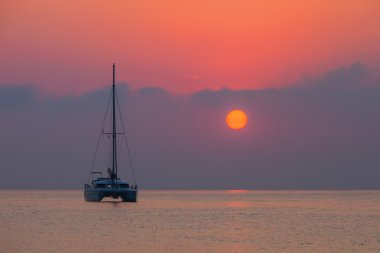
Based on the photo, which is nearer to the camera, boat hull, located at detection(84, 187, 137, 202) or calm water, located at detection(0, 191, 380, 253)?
calm water, located at detection(0, 191, 380, 253)

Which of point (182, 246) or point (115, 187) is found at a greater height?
point (115, 187)

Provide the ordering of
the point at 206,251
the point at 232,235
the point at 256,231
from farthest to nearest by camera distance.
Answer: the point at 256,231
the point at 232,235
the point at 206,251

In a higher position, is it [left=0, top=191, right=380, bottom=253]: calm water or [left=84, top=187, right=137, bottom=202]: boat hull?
[left=84, top=187, right=137, bottom=202]: boat hull

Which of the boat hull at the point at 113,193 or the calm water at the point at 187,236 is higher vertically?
the boat hull at the point at 113,193

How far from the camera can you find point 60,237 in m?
81.8

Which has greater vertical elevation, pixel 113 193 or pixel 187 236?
pixel 113 193

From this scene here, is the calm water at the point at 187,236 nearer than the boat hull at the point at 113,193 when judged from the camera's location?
Yes

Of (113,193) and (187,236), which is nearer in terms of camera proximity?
(187,236)

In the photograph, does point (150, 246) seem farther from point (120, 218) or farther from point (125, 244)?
point (120, 218)

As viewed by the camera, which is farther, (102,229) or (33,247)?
(102,229)

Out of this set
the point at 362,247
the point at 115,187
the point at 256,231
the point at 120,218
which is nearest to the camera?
the point at 362,247

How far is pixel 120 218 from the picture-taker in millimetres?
Result: 117688

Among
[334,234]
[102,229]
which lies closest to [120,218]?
[102,229]

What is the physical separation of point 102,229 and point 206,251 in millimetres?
27940
